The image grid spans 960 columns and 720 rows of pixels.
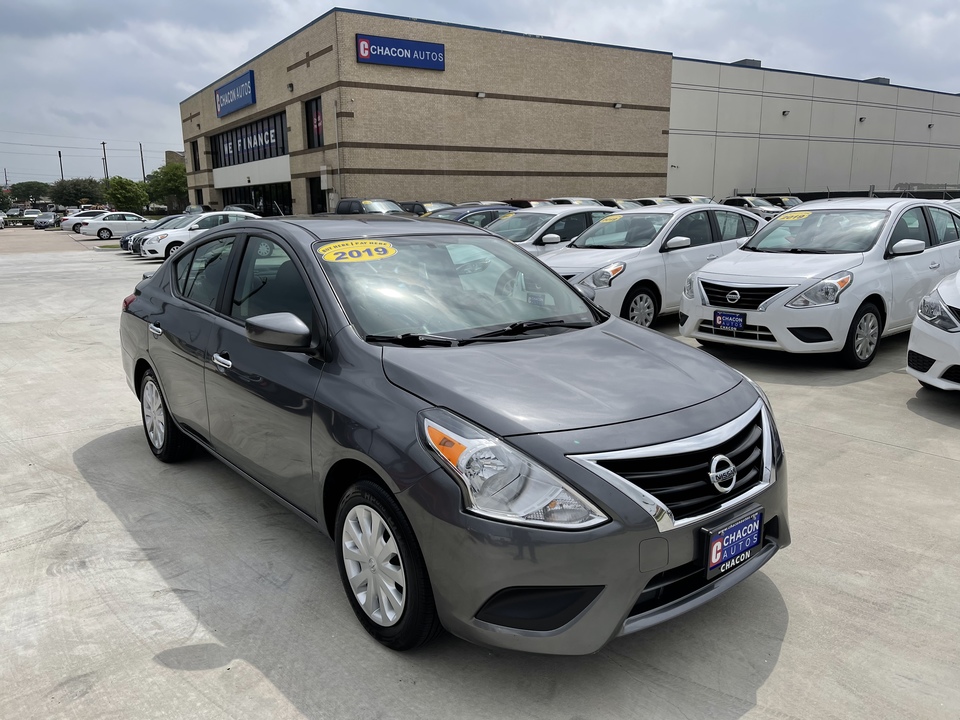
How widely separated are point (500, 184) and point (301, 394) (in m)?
30.7

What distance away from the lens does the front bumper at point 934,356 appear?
17.9 ft

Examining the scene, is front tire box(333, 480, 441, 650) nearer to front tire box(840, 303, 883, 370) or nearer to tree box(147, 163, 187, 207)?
front tire box(840, 303, 883, 370)

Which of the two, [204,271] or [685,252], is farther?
[685,252]

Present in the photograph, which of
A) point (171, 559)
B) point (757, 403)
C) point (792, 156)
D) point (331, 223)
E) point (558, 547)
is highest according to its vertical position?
point (792, 156)

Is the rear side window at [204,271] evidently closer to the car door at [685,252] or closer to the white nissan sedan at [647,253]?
the white nissan sedan at [647,253]

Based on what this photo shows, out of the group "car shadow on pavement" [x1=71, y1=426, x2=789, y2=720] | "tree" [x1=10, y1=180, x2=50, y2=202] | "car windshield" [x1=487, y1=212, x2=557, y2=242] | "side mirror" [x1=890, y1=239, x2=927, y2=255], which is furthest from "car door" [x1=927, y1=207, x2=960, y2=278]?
"tree" [x1=10, y1=180, x2=50, y2=202]

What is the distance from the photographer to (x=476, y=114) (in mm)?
31562

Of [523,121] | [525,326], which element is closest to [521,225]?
[525,326]

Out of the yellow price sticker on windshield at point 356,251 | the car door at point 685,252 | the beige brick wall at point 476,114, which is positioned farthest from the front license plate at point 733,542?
the beige brick wall at point 476,114

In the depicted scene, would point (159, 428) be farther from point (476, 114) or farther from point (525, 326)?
point (476, 114)

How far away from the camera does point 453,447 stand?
244 cm

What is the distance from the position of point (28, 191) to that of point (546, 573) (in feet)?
571

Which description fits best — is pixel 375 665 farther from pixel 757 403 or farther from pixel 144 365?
pixel 144 365

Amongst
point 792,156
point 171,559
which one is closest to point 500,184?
point 792,156
